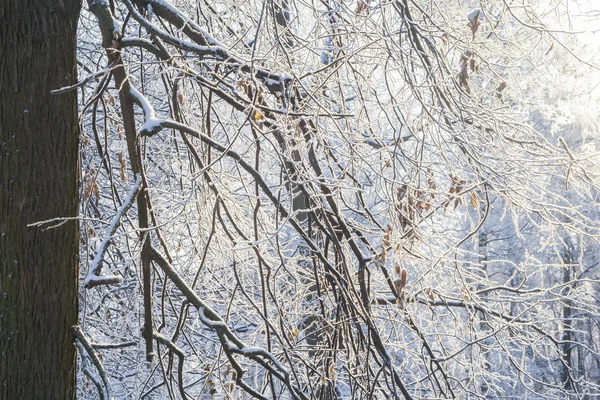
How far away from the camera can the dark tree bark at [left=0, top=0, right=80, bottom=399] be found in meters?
2.02

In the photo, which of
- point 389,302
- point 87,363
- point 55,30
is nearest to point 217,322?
point 87,363

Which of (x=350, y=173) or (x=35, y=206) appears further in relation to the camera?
(x=350, y=173)

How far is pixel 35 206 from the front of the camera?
2080 millimetres

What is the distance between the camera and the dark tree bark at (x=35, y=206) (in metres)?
2.02

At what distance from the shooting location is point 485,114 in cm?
259

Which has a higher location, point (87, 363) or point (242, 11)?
point (242, 11)

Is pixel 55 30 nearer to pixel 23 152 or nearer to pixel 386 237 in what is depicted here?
pixel 23 152

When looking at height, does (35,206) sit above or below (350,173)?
below

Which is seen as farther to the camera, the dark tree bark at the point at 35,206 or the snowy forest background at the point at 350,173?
the snowy forest background at the point at 350,173

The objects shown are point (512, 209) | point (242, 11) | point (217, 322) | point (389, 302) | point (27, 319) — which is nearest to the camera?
point (27, 319)

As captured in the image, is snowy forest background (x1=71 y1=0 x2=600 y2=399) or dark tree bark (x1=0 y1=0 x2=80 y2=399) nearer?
dark tree bark (x1=0 y1=0 x2=80 y2=399)

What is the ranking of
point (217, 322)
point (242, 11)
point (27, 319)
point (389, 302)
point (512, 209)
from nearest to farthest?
1. point (27, 319)
2. point (217, 322)
3. point (512, 209)
4. point (389, 302)
5. point (242, 11)

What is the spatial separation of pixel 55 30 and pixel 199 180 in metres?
0.84

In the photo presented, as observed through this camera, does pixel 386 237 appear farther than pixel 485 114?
No
